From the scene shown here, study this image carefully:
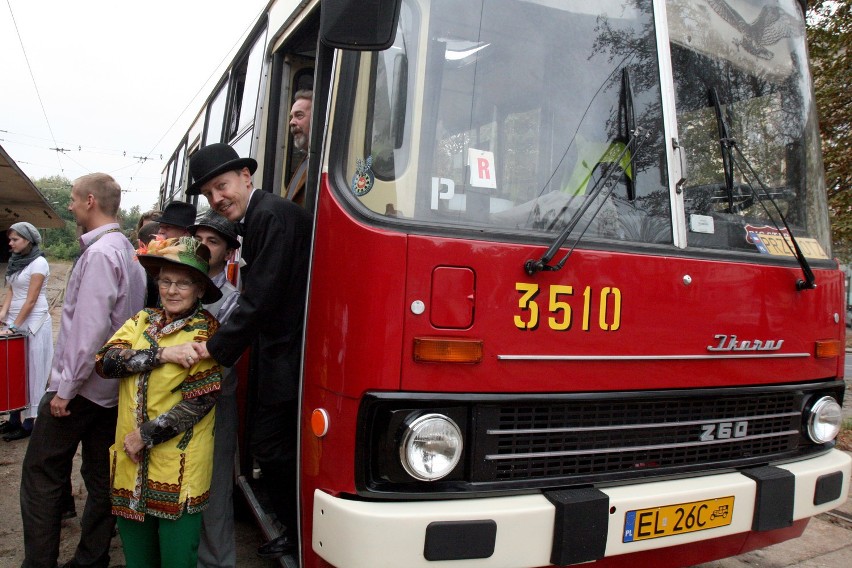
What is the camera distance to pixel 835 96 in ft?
24.6

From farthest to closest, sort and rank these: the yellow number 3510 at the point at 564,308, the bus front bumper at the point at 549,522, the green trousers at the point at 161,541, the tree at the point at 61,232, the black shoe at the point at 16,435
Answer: the tree at the point at 61,232
the black shoe at the point at 16,435
the green trousers at the point at 161,541
the yellow number 3510 at the point at 564,308
the bus front bumper at the point at 549,522

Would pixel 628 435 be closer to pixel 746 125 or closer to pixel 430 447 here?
pixel 430 447

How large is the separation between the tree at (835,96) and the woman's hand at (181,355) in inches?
286

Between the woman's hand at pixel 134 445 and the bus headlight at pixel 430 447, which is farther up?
the bus headlight at pixel 430 447

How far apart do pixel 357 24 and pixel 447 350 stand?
110 cm

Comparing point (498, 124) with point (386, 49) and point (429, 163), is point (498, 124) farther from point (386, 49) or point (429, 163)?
point (386, 49)

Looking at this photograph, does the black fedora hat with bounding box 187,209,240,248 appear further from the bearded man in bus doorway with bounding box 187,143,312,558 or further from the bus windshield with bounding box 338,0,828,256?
the bus windshield with bounding box 338,0,828,256

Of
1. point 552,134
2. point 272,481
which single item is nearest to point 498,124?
point 552,134

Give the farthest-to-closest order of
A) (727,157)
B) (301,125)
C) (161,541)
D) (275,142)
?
(275,142), (301,125), (727,157), (161,541)

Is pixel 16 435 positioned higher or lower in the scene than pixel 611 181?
lower

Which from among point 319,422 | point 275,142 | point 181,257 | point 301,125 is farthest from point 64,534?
point 301,125

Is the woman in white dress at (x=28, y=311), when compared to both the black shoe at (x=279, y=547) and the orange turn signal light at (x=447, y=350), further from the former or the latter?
the orange turn signal light at (x=447, y=350)

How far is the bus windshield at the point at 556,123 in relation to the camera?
232 centimetres

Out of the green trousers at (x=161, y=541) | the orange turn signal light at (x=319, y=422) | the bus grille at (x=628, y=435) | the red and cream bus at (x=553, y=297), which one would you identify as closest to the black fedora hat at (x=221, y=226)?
the red and cream bus at (x=553, y=297)
